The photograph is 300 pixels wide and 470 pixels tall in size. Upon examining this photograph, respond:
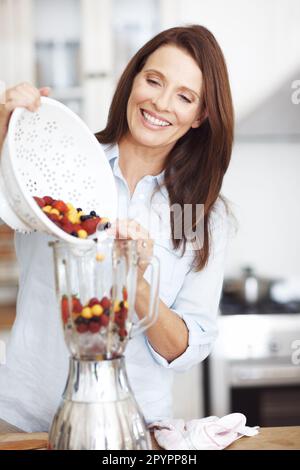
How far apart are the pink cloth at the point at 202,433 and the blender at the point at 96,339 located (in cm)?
14

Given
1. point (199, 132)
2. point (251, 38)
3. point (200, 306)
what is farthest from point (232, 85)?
point (200, 306)

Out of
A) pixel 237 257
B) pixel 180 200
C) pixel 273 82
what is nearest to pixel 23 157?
pixel 180 200

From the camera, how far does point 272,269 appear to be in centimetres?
274

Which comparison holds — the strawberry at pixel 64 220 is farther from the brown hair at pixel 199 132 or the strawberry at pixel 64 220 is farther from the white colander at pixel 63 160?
the brown hair at pixel 199 132

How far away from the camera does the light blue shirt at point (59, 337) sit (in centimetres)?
119

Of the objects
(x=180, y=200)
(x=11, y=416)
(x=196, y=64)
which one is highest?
(x=196, y=64)

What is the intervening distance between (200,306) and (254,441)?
286 millimetres

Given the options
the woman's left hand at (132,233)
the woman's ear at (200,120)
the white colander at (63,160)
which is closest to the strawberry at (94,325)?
the woman's left hand at (132,233)

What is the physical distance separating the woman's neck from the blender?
19.6 inches

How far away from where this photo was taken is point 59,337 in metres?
1.20

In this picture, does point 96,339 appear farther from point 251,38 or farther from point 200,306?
point 251,38

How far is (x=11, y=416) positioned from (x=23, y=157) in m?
0.48
